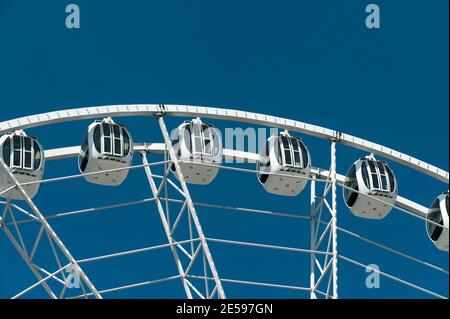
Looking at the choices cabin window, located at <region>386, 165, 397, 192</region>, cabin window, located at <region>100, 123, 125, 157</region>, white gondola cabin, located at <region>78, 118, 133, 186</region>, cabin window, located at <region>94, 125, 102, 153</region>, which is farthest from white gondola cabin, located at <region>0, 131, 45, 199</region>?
cabin window, located at <region>386, 165, 397, 192</region>

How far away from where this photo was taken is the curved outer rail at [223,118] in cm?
5456

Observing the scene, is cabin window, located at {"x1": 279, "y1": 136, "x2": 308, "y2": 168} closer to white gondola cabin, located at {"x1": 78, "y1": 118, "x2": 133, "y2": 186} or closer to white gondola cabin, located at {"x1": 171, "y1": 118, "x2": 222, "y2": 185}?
white gondola cabin, located at {"x1": 171, "y1": 118, "x2": 222, "y2": 185}

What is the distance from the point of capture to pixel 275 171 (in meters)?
59.0

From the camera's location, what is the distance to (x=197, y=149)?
189 ft

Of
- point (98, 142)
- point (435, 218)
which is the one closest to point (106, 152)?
point (98, 142)

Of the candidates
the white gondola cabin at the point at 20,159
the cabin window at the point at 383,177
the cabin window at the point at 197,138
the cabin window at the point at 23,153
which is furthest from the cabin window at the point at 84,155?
the cabin window at the point at 383,177

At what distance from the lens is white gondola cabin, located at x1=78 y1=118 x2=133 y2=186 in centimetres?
5652

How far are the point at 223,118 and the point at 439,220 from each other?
11.6 m

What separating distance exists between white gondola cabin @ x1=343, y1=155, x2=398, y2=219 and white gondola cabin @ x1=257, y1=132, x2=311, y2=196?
2.06 m

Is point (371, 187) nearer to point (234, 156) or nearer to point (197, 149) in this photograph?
point (234, 156)

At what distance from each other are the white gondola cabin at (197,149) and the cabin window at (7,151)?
21.1ft

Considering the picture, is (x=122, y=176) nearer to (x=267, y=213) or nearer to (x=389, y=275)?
(x=267, y=213)

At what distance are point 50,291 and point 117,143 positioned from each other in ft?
21.7
